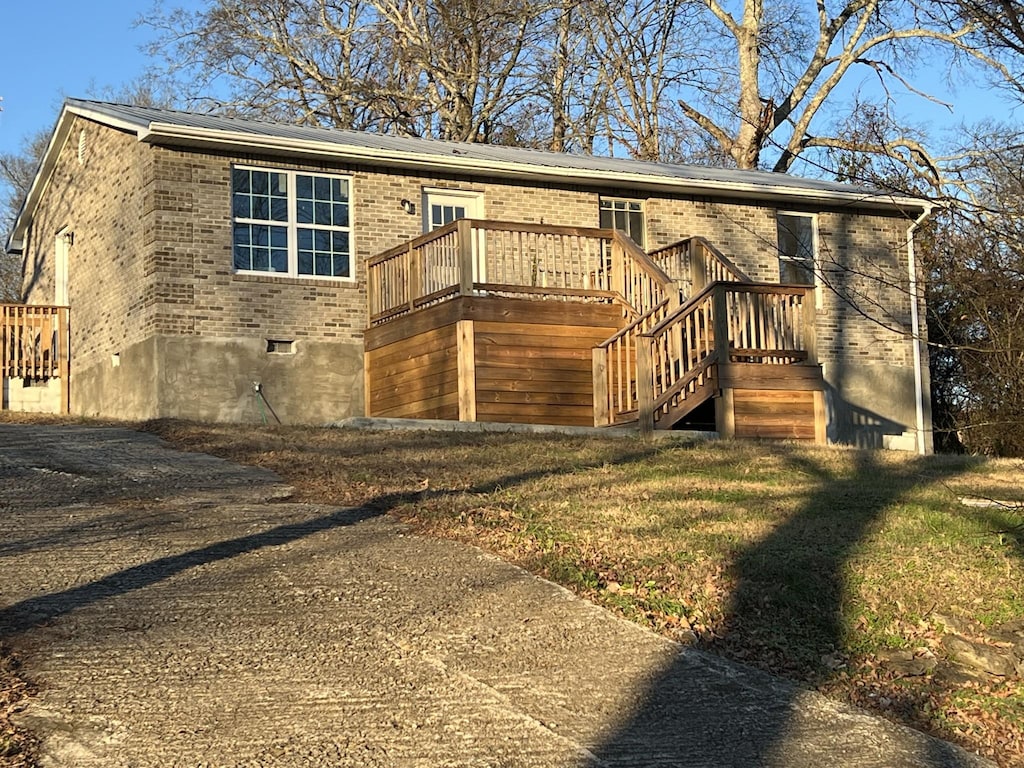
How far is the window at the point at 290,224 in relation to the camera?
18.5 metres

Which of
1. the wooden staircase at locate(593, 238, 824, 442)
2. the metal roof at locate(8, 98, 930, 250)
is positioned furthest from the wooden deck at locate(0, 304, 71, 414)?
the wooden staircase at locate(593, 238, 824, 442)

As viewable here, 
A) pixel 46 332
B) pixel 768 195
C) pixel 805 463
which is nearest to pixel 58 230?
pixel 46 332

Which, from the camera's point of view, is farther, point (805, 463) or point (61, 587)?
point (805, 463)

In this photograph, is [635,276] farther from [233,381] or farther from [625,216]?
[233,381]

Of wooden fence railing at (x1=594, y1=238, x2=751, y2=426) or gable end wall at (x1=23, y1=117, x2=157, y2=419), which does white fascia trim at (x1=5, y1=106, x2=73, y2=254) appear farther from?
wooden fence railing at (x1=594, y1=238, x2=751, y2=426)

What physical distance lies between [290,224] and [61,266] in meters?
5.90


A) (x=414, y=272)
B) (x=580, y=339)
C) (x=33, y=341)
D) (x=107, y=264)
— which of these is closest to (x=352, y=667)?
(x=580, y=339)

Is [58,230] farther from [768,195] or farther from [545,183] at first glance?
[768,195]

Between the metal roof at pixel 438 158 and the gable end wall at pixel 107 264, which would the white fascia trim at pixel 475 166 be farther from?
the gable end wall at pixel 107 264

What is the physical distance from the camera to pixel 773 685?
22.6ft

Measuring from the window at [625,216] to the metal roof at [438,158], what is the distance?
1.21 ft

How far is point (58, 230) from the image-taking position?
75.6 feet

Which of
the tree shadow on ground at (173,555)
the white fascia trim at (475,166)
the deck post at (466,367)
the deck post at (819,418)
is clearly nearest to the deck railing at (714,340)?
the deck post at (819,418)

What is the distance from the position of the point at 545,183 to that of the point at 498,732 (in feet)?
50.8
